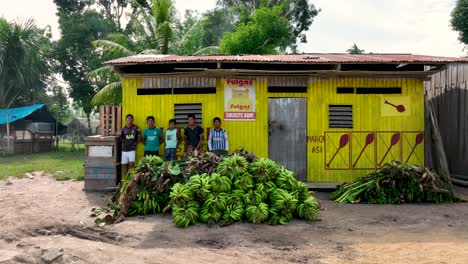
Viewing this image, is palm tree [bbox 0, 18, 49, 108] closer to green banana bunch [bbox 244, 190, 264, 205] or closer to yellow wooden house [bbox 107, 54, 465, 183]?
yellow wooden house [bbox 107, 54, 465, 183]

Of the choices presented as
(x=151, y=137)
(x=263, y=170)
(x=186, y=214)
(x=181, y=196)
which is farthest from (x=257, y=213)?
(x=151, y=137)

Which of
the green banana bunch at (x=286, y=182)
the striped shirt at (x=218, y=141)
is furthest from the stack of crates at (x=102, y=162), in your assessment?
the green banana bunch at (x=286, y=182)

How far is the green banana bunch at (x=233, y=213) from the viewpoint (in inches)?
253

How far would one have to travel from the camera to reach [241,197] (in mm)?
6715

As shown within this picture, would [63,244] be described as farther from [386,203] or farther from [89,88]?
[89,88]

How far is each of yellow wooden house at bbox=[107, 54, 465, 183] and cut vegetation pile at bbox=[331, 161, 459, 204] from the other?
138cm

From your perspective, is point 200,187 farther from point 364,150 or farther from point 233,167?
point 364,150

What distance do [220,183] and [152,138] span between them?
3.22 metres

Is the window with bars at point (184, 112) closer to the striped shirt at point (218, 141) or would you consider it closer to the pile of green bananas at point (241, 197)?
the striped shirt at point (218, 141)

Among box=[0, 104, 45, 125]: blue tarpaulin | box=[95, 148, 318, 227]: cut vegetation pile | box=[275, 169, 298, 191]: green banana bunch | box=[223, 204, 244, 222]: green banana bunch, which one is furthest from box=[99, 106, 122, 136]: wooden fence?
box=[0, 104, 45, 125]: blue tarpaulin

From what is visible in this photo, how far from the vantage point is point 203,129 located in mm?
9773

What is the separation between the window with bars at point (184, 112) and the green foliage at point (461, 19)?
61.4 feet

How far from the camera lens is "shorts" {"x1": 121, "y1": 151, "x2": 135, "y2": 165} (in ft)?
30.5

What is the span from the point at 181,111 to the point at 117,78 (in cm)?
946
